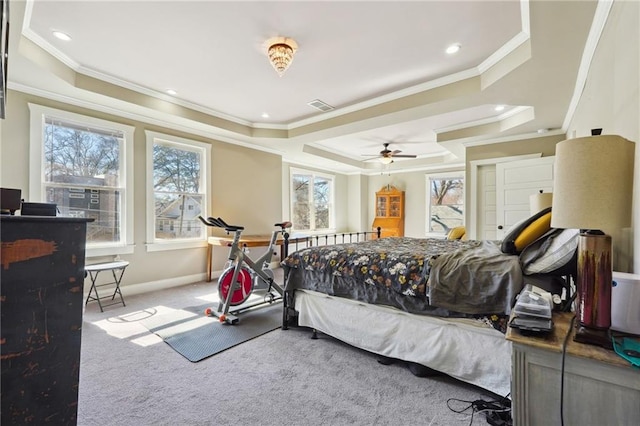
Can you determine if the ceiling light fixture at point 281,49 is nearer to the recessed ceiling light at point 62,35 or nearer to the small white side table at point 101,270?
the recessed ceiling light at point 62,35

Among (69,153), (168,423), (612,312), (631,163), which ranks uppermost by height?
(69,153)

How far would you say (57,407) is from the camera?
3.17ft

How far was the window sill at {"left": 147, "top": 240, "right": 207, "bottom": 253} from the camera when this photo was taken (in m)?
4.22

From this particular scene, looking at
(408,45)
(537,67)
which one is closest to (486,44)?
(537,67)

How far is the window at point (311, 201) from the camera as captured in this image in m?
7.24

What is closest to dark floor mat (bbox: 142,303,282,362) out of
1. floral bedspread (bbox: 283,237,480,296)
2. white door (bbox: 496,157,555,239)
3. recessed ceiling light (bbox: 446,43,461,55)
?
floral bedspread (bbox: 283,237,480,296)

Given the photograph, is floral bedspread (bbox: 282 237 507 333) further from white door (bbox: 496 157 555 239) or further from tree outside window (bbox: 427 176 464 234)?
tree outside window (bbox: 427 176 464 234)

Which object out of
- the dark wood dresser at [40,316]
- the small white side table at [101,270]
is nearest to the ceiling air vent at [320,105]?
the small white side table at [101,270]

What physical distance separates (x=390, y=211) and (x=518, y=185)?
3.97 metres

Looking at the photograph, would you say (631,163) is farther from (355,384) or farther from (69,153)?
(69,153)

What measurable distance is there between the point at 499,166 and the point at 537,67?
2342mm

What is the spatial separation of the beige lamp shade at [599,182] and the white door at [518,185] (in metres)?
3.70

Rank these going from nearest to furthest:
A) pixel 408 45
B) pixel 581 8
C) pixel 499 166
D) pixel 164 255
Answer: pixel 581 8, pixel 408 45, pixel 164 255, pixel 499 166

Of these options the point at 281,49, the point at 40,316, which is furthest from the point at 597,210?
the point at 281,49
